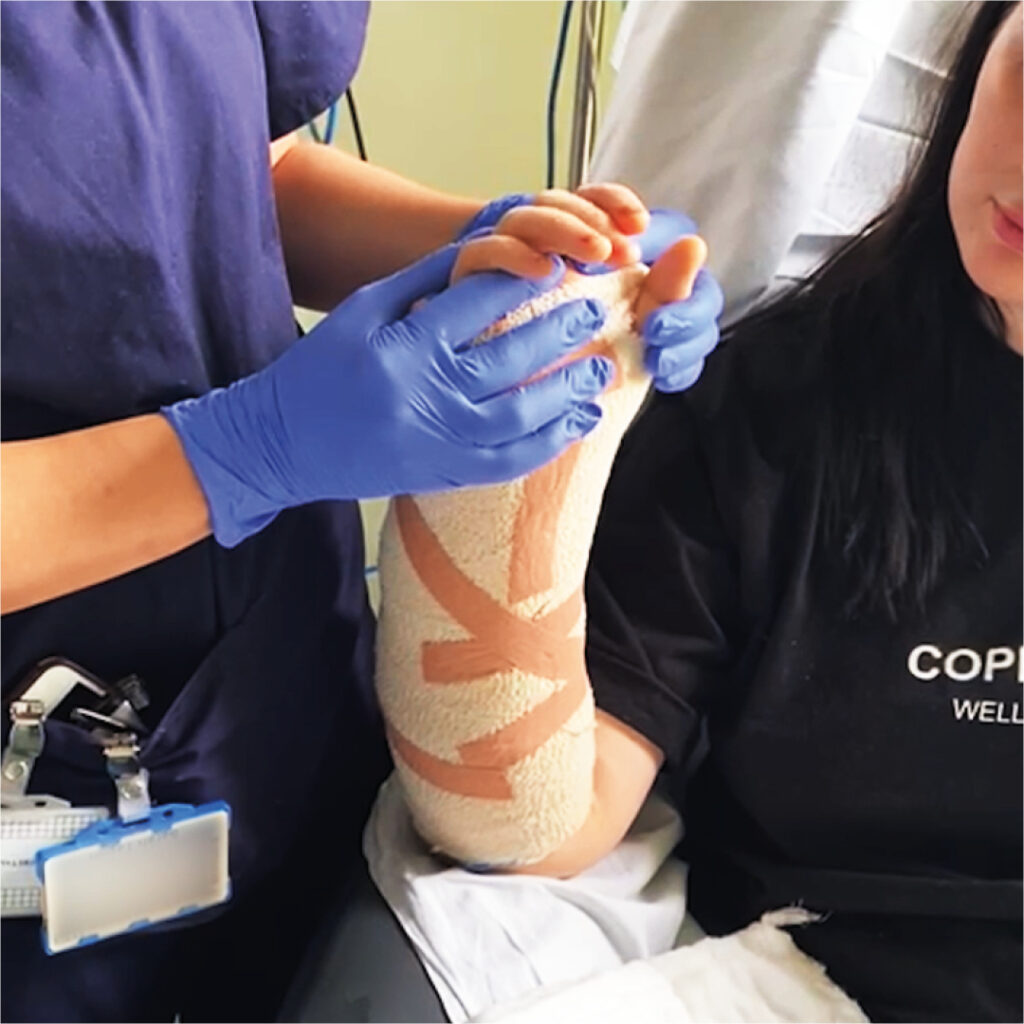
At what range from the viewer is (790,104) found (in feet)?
3.27

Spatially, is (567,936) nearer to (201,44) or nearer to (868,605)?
(868,605)

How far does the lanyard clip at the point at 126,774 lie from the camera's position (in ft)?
2.55

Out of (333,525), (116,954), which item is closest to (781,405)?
(333,525)

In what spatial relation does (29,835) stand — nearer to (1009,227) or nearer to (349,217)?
(349,217)

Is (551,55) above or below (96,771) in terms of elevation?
above

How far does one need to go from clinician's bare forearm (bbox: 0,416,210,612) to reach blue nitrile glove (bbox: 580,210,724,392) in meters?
0.23

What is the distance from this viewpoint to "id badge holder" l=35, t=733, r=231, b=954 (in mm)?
772

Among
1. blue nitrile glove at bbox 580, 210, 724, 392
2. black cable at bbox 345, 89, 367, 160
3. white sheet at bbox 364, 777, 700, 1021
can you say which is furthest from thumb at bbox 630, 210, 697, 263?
black cable at bbox 345, 89, 367, 160

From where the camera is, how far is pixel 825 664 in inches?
36.5

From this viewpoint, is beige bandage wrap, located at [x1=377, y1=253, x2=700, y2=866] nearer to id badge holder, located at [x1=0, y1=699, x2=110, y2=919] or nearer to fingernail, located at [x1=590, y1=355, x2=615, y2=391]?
fingernail, located at [x1=590, y1=355, x2=615, y2=391]

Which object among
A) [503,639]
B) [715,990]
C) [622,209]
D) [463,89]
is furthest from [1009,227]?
[463,89]

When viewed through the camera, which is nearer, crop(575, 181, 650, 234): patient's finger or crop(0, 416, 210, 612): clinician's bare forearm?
crop(0, 416, 210, 612): clinician's bare forearm

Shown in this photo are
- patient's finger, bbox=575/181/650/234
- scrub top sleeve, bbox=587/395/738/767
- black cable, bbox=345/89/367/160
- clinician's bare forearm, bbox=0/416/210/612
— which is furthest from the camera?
black cable, bbox=345/89/367/160

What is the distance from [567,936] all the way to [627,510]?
0.88 ft
